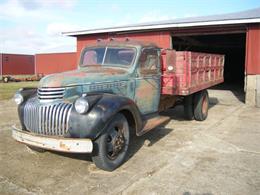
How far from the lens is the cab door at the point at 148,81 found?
624cm

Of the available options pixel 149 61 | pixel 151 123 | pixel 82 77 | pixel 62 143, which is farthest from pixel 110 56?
pixel 62 143

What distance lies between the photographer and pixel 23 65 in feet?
121

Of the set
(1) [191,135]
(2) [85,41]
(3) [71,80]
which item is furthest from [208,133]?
(2) [85,41]

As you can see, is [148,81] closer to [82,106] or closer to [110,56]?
[110,56]

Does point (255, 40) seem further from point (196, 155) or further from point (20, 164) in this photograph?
point (20, 164)

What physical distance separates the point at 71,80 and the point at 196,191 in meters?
2.52

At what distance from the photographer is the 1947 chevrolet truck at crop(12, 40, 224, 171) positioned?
14.9 ft

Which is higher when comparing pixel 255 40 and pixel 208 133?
pixel 255 40

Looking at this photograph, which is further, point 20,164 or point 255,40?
point 255,40

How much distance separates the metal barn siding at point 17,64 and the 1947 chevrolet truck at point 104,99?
30965 millimetres

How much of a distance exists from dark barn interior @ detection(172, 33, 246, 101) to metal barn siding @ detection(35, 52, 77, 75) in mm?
11336

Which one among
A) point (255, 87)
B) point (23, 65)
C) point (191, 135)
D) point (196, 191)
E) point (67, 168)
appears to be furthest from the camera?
point (23, 65)

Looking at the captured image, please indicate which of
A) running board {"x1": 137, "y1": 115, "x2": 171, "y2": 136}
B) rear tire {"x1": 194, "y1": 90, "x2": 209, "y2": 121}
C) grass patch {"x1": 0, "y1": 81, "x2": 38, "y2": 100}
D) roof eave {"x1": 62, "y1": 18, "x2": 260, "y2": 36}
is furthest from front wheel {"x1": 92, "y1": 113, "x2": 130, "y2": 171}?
grass patch {"x1": 0, "y1": 81, "x2": 38, "y2": 100}

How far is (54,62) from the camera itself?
30.4 metres
